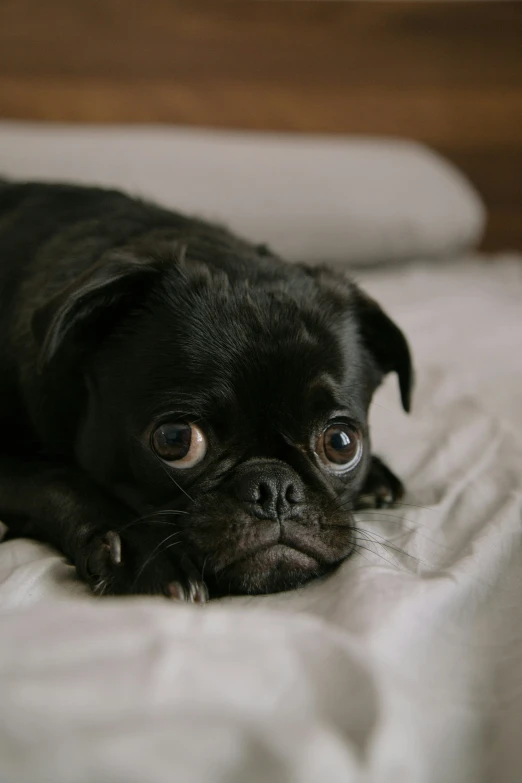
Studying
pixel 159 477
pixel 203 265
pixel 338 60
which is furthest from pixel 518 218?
pixel 159 477

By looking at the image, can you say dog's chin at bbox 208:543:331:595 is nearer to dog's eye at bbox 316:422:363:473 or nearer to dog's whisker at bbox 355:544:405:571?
dog's whisker at bbox 355:544:405:571

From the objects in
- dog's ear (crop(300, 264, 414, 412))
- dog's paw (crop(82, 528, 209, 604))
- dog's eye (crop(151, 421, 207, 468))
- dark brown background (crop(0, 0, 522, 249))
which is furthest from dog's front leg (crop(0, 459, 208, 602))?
dark brown background (crop(0, 0, 522, 249))

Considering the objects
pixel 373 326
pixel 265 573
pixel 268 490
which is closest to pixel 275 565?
pixel 265 573

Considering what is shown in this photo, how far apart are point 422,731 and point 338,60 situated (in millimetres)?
4005

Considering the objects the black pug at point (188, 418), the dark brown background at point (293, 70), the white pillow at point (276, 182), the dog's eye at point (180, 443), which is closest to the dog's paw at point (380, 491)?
the black pug at point (188, 418)

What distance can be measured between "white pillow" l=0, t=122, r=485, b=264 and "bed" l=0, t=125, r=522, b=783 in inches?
74.8

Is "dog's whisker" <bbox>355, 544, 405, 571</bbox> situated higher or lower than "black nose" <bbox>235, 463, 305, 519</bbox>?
lower

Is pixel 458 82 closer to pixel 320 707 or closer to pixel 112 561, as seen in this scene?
pixel 112 561

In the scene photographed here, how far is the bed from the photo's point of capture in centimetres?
69

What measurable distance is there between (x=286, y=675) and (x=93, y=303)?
86cm

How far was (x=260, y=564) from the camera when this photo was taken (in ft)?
4.00

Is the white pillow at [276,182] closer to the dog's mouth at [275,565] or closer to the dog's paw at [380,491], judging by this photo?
the dog's paw at [380,491]

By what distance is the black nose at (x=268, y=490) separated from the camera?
1261 mm

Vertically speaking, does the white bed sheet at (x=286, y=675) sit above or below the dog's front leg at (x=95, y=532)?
above
